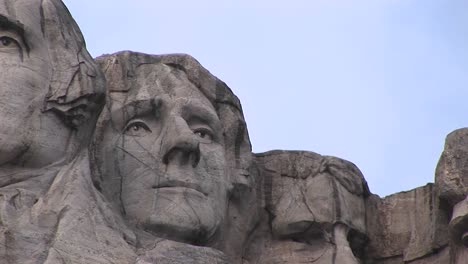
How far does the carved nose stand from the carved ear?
100 cm

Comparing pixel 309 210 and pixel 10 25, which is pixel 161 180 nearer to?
pixel 309 210

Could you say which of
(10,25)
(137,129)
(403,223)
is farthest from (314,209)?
(10,25)

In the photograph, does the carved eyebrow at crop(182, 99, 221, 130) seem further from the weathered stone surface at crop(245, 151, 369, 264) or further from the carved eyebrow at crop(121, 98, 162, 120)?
the weathered stone surface at crop(245, 151, 369, 264)

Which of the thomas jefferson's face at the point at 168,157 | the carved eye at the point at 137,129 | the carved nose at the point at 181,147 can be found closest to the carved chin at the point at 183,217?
the thomas jefferson's face at the point at 168,157

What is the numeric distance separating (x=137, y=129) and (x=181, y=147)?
1.57 ft

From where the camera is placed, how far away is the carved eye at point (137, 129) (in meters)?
19.8

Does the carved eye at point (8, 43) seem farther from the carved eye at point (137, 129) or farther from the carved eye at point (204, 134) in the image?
the carved eye at point (204, 134)

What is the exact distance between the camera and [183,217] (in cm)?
1931

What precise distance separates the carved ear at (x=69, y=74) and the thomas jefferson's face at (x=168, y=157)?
0.93m

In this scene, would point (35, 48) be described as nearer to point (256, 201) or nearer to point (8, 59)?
point (8, 59)

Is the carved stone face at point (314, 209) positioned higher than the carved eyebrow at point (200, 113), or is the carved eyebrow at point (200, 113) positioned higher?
the carved eyebrow at point (200, 113)

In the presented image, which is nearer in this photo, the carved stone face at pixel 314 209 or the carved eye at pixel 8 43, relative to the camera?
the carved eye at pixel 8 43

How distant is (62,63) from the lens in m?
18.7

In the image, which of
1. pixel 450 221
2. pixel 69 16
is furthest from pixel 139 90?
pixel 450 221
